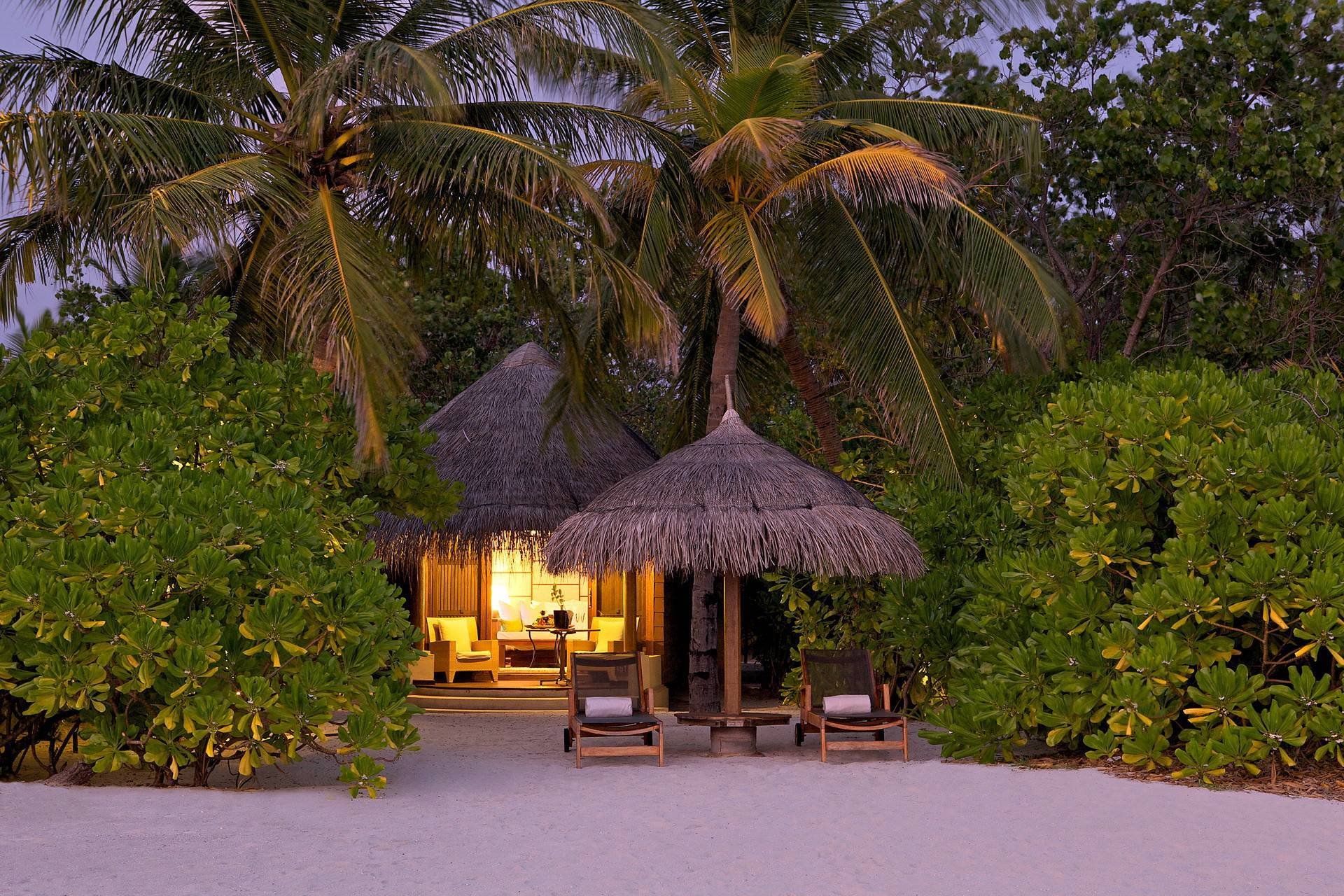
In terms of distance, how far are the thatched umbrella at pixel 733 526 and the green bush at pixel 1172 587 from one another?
96cm

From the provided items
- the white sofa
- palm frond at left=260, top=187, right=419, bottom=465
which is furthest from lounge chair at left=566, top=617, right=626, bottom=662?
palm frond at left=260, top=187, right=419, bottom=465

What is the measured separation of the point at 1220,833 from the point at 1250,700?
1.56 meters

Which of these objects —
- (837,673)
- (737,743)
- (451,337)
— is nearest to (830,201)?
(837,673)

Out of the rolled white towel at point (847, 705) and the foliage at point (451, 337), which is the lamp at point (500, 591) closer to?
the foliage at point (451, 337)

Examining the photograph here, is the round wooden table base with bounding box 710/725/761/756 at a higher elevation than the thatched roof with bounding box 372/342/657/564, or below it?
below

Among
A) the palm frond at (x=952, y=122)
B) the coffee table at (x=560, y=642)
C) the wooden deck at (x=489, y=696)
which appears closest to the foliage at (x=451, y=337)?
the coffee table at (x=560, y=642)

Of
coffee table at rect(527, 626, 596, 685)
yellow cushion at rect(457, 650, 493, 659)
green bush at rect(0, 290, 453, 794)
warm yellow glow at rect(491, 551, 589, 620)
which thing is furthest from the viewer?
warm yellow glow at rect(491, 551, 589, 620)

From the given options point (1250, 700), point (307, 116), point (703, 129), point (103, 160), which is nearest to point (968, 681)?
point (1250, 700)

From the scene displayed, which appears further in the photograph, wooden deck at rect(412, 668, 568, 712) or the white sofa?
the white sofa

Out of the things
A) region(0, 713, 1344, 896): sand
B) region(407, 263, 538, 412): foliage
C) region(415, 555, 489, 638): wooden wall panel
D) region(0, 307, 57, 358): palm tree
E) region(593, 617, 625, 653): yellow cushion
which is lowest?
region(0, 713, 1344, 896): sand

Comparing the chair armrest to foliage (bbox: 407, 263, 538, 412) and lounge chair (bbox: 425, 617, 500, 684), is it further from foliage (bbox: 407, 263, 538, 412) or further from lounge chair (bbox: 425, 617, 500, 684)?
foliage (bbox: 407, 263, 538, 412)

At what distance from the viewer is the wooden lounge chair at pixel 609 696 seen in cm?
894

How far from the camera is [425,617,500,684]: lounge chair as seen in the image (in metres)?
13.9

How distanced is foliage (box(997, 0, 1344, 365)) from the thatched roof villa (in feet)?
17.1
